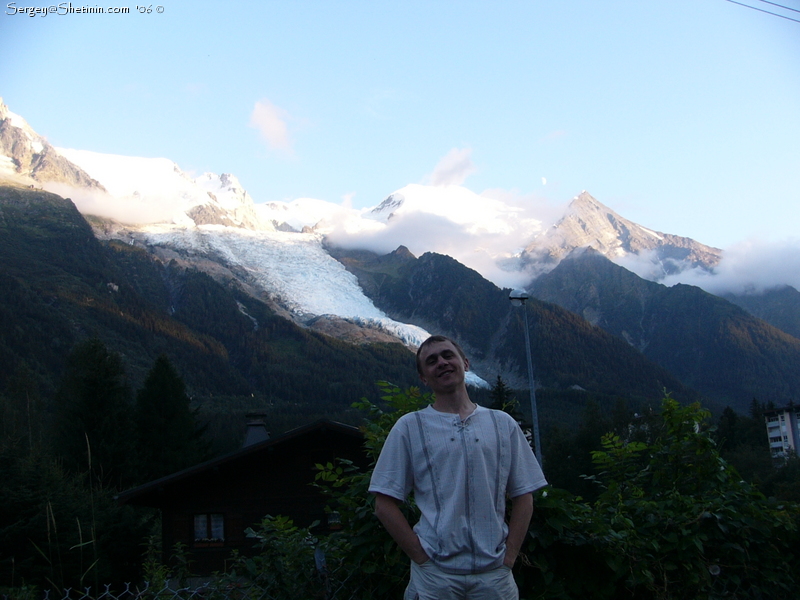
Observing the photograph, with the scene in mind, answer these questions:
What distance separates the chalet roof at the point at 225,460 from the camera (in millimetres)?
16125

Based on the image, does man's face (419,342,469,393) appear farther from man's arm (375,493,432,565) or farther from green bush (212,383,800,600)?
green bush (212,383,800,600)

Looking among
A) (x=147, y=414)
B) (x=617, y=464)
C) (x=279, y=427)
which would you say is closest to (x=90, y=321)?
(x=279, y=427)

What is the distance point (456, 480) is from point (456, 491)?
0.16ft

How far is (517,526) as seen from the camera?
324 cm

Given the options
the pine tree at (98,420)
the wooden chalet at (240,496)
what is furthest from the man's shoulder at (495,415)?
the pine tree at (98,420)

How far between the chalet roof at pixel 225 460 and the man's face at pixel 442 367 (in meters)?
12.6

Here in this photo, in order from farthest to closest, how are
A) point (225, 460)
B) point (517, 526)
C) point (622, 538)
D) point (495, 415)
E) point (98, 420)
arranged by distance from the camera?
point (98, 420) < point (225, 460) < point (622, 538) < point (495, 415) < point (517, 526)

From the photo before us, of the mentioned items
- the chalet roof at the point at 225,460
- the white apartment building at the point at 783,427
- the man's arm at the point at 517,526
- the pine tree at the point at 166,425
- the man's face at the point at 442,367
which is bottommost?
the white apartment building at the point at 783,427

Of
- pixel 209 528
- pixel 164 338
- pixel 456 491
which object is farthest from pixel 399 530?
pixel 164 338

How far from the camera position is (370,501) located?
381 cm

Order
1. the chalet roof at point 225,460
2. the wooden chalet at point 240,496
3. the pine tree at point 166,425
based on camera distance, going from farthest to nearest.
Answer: the pine tree at point 166,425, the wooden chalet at point 240,496, the chalet roof at point 225,460

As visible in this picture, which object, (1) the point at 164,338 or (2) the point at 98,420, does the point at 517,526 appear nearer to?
(2) the point at 98,420

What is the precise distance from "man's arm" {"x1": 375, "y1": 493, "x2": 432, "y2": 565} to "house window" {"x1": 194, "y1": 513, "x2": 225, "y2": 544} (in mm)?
15205

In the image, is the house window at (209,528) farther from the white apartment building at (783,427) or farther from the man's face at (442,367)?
the white apartment building at (783,427)
